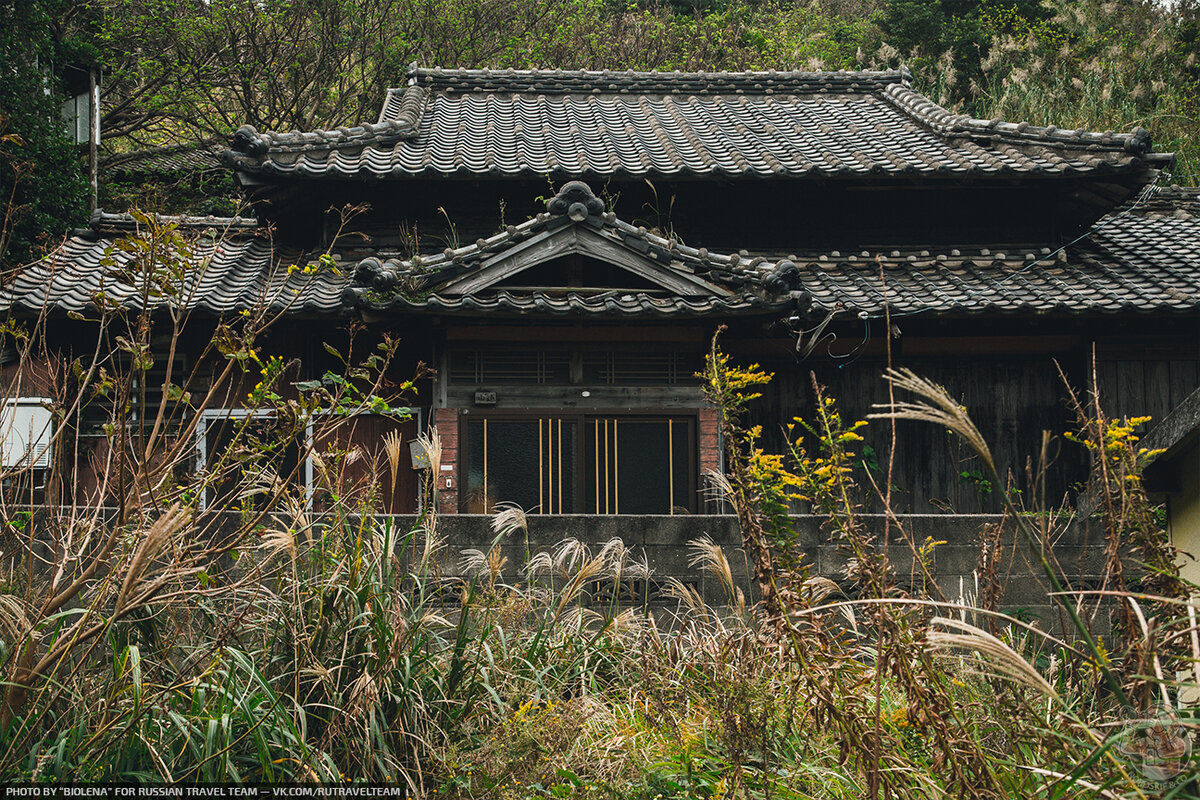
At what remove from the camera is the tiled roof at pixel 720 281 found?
27.9 feet

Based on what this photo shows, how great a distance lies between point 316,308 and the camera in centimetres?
903

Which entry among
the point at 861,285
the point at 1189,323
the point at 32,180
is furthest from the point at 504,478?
the point at 32,180

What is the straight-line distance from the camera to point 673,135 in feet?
40.9

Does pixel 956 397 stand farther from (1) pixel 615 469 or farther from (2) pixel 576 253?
(2) pixel 576 253

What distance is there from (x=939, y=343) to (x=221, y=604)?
27.6 ft

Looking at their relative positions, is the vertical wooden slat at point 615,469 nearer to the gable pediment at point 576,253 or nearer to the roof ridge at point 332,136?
the gable pediment at point 576,253

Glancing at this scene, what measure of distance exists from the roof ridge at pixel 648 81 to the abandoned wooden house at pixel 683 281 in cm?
201

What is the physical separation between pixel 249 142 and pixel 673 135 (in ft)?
18.1

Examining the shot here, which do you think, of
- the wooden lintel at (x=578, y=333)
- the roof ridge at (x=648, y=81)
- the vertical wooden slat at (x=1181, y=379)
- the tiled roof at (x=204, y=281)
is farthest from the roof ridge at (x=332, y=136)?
the vertical wooden slat at (x=1181, y=379)

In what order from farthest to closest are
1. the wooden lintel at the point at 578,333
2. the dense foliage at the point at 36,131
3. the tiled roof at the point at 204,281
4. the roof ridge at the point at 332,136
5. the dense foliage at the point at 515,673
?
the dense foliage at the point at 36,131, the roof ridge at the point at 332,136, the wooden lintel at the point at 578,333, the tiled roof at the point at 204,281, the dense foliage at the point at 515,673

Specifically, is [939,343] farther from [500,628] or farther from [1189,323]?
[500,628]

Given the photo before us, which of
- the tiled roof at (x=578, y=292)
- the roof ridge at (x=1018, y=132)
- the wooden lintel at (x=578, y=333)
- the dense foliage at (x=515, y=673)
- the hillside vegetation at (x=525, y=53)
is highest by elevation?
the hillside vegetation at (x=525, y=53)

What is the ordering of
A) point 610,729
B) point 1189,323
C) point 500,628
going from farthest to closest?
point 1189,323
point 500,628
point 610,729

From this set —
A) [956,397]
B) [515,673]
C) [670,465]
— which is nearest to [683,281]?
[670,465]
